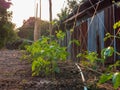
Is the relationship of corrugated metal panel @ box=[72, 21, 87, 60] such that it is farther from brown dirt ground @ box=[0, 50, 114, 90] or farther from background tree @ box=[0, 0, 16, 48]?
background tree @ box=[0, 0, 16, 48]

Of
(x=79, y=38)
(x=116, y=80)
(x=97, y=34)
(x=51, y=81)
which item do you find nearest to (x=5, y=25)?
(x=79, y=38)

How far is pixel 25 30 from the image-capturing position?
47344 mm

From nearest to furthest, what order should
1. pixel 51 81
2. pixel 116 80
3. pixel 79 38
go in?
pixel 116 80 < pixel 51 81 < pixel 79 38

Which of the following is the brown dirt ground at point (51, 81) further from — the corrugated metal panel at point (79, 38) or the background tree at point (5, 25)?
the background tree at point (5, 25)

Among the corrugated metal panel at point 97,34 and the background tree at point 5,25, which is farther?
the background tree at point 5,25

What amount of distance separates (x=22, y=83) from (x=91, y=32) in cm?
505

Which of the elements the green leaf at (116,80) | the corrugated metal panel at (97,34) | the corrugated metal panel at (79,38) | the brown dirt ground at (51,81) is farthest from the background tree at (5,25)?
the green leaf at (116,80)

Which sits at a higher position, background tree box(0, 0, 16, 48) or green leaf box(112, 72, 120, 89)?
background tree box(0, 0, 16, 48)

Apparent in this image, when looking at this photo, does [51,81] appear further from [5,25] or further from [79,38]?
[5,25]

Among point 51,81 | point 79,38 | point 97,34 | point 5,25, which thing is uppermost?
point 5,25

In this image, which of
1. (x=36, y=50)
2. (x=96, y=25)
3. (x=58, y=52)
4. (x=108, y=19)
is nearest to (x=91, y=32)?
(x=96, y=25)

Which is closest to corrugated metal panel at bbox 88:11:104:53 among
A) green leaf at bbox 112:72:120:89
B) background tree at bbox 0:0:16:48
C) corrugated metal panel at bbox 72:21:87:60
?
corrugated metal panel at bbox 72:21:87:60

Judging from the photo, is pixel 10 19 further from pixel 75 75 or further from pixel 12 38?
pixel 75 75

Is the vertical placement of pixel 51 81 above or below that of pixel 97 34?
below
